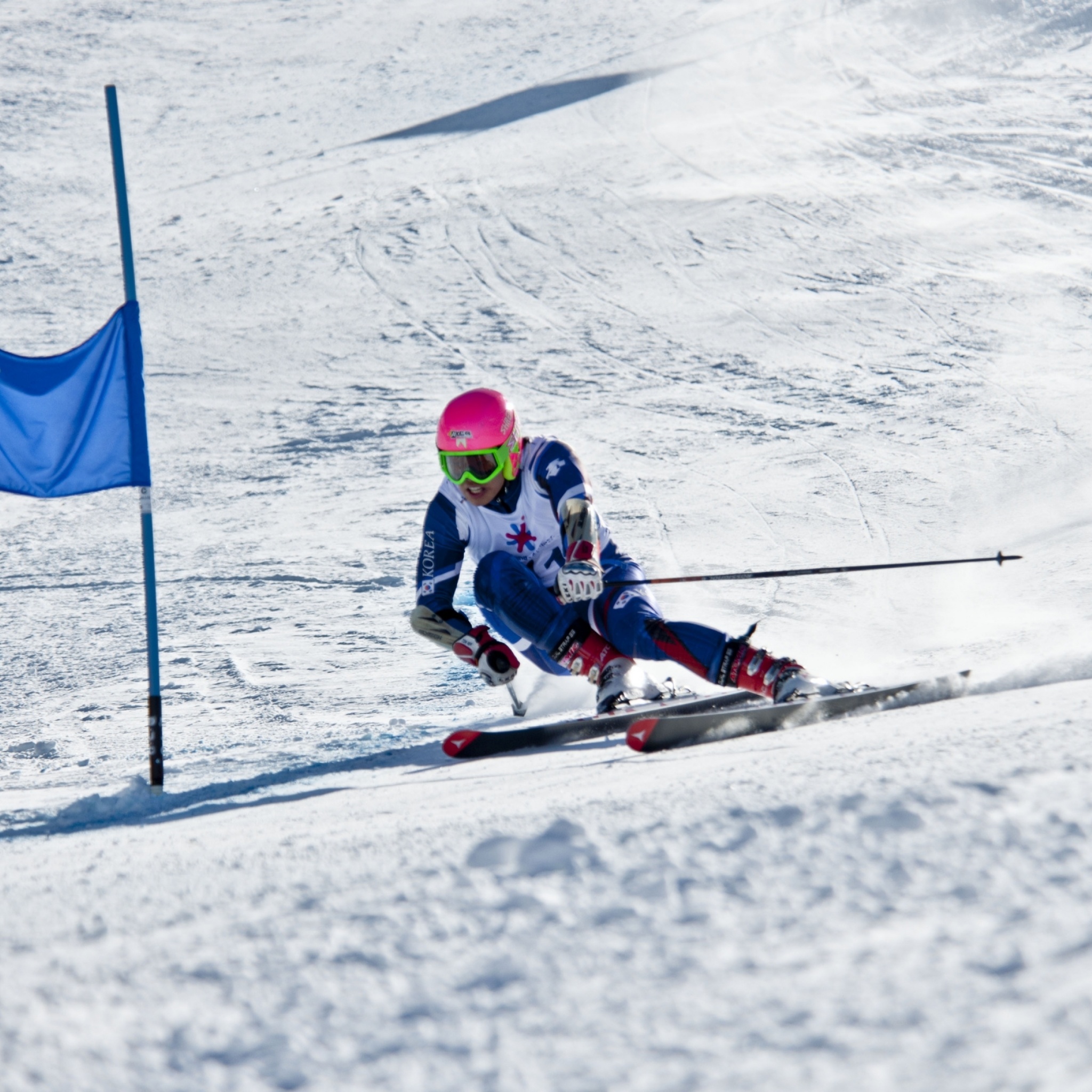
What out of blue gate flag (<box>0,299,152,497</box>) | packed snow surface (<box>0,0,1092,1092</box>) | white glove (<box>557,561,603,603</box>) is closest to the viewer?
packed snow surface (<box>0,0,1092,1092</box>)

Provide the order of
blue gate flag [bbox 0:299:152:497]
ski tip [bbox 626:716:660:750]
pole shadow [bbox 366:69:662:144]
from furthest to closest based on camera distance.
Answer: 1. pole shadow [bbox 366:69:662:144]
2. blue gate flag [bbox 0:299:152:497]
3. ski tip [bbox 626:716:660:750]

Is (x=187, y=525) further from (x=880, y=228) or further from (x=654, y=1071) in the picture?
(x=880, y=228)

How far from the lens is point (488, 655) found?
446 centimetres

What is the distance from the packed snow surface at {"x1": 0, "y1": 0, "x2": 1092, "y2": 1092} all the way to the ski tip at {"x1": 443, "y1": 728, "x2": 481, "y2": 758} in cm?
6

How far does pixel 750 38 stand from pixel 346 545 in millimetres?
16380

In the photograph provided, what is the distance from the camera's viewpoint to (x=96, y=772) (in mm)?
4508

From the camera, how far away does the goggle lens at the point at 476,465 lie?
4.49 m

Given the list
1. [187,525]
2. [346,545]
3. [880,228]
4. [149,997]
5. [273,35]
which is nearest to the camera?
[149,997]

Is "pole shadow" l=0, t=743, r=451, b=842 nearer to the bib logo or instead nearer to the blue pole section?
the blue pole section

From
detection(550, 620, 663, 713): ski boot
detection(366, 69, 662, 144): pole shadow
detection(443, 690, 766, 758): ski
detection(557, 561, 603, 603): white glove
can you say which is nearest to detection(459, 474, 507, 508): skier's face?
detection(557, 561, 603, 603): white glove

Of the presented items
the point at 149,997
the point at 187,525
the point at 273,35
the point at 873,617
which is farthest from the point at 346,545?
the point at 273,35

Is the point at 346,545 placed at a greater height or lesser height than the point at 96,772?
greater

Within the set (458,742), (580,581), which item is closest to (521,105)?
(580,581)

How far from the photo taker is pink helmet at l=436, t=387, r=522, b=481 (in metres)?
4.45
